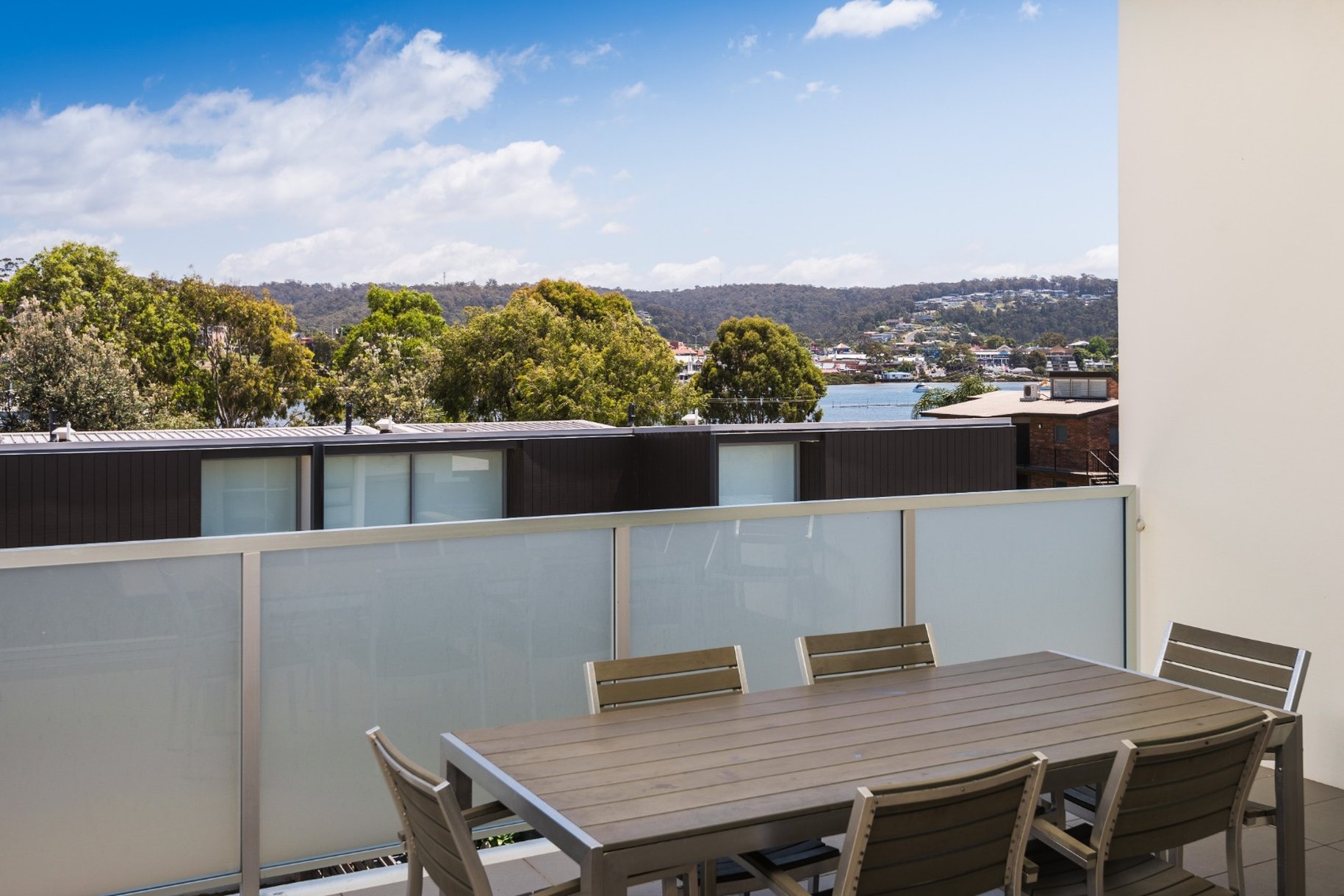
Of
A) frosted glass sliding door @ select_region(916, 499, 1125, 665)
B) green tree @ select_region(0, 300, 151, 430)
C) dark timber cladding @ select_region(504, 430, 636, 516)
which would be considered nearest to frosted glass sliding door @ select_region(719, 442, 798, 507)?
dark timber cladding @ select_region(504, 430, 636, 516)

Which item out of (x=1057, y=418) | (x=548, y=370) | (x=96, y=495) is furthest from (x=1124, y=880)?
(x=548, y=370)

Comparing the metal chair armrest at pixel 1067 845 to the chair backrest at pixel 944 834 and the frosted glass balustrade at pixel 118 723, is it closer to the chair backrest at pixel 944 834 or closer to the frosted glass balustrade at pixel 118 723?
→ the chair backrest at pixel 944 834

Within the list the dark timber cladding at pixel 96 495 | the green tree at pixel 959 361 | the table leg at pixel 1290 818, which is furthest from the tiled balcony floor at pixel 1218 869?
the green tree at pixel 959 361

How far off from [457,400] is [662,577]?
161ft

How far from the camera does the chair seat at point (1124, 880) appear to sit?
2.33 metres

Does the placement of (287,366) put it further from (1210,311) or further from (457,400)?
(1210,311)

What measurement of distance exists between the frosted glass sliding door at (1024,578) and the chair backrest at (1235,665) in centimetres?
89

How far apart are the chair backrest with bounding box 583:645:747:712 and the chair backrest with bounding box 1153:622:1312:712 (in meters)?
1.32

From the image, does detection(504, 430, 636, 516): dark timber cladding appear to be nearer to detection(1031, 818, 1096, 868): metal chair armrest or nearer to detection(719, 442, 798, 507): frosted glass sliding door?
detection(719, 442, 798, 507): frosted glass sliding door

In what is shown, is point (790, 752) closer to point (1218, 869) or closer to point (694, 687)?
point (694, 687)

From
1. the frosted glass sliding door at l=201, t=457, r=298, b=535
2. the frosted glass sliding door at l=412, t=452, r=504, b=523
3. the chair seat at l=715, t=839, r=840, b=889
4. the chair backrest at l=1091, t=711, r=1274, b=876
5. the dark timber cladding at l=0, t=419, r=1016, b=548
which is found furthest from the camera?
the frosted glass sliding door at l=412, t=452, r=504, b=523

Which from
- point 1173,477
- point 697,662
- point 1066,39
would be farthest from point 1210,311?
point 1066,39

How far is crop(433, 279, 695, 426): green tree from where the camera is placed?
4944 cm

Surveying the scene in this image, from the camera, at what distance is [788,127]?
2768 inches
